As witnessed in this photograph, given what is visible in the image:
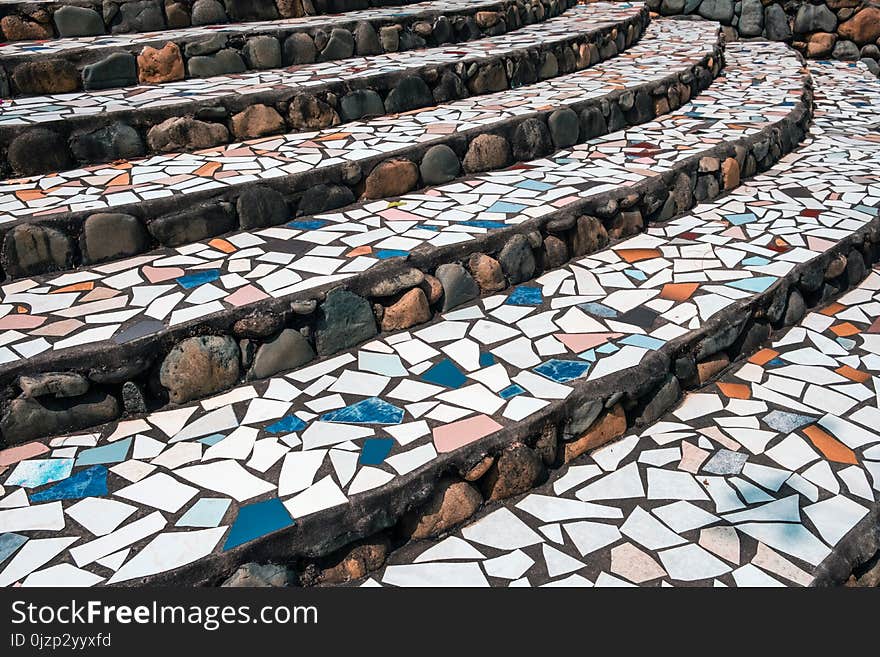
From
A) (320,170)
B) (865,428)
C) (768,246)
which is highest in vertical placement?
(320,170)

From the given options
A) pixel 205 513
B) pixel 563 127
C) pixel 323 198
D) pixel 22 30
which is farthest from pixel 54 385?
pixel 22 30

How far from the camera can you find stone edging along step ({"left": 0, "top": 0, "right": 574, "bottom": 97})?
483 centimetres

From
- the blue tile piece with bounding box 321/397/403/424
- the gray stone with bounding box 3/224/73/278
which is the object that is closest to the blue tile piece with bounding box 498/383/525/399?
the blue tile piece with bounding box 321/397/403/424

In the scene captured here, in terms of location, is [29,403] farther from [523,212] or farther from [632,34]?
[632,34]

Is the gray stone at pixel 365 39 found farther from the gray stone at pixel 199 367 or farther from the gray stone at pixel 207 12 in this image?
the gray stone at pixel 199 367

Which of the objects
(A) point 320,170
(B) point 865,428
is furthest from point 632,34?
(B) point 865,428

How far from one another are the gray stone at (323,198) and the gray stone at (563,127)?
1514mm

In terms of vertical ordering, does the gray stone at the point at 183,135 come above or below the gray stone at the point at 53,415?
above

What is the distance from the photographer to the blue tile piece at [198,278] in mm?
3408

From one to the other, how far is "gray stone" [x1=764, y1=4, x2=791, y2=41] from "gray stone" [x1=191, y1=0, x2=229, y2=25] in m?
6.68

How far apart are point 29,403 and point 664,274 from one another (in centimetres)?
279

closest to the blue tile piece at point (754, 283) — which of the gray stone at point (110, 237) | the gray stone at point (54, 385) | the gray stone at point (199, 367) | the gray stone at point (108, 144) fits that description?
the gray stone at point (199, 367)

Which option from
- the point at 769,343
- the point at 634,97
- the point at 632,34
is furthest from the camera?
the point at 632,34

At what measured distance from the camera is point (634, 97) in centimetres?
577
